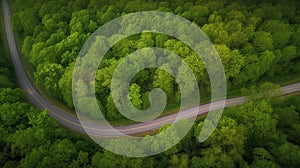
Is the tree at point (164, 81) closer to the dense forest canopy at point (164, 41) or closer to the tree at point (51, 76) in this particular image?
the dense forest canopy at point (164, 41)

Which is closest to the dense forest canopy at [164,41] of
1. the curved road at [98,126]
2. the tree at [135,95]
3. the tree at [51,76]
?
the tree at [51,76]

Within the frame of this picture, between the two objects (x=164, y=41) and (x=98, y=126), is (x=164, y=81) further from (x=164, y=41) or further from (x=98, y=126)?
(x=98, y=126)

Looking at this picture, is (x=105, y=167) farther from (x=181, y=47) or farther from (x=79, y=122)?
(x=181, y=47)

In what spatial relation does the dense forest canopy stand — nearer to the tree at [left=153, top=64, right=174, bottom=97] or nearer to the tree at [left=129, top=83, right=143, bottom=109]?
the tree at [left=153, top=64, right=174, bottom=97]

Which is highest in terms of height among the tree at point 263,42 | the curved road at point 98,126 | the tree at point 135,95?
the tree at point 263,42

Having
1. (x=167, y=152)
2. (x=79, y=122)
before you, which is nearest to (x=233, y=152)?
(x=167, y=152)

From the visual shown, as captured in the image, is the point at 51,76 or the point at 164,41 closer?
the point at 51,76

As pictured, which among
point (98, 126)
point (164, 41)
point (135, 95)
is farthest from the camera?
point (164, 41)

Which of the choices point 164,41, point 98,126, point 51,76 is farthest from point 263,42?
point 51,76
